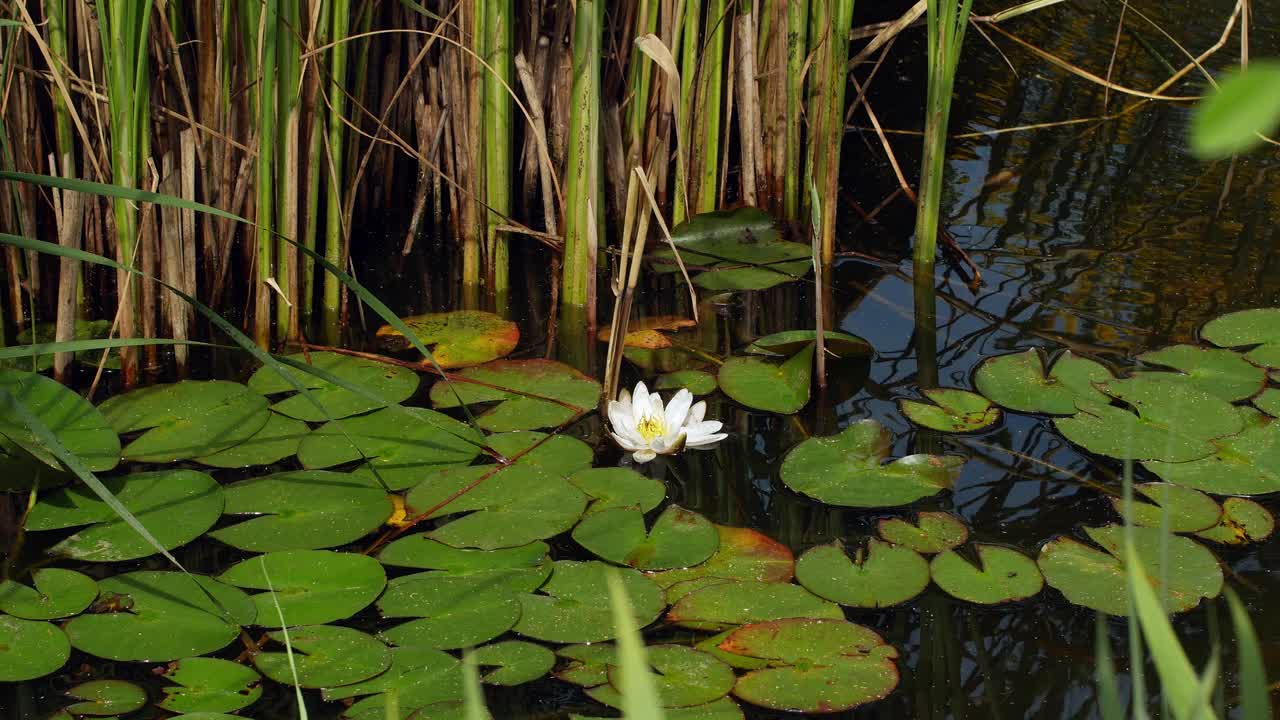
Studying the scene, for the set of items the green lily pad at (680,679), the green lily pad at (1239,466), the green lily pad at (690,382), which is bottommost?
the green lily pad at (680,679)

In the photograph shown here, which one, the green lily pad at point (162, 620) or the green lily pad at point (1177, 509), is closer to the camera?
the green lily pad at point (162, 620)

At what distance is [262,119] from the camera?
80.2 inches

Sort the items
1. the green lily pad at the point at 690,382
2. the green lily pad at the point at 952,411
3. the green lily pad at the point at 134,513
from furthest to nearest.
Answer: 1. the green lily pad at the point at 690,382
2. the green lily pad at the point at 952,411
3. the green lily pad at the point at 134,513

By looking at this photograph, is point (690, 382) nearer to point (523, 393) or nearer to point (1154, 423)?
point (523, 393)

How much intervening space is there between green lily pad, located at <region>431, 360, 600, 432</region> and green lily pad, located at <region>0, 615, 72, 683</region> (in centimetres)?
76

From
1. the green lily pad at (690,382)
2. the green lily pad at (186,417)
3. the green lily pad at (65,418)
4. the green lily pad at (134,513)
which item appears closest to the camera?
the green lily pad at (134,513)

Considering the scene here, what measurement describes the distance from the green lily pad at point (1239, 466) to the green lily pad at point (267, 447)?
1438 mm

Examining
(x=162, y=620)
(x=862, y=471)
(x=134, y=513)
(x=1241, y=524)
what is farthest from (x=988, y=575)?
(x=134, y=513)

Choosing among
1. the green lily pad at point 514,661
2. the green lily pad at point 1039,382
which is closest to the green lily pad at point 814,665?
the green lily pad at point 514,661

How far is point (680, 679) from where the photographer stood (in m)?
1.43

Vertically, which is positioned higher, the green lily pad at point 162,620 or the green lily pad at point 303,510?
the green lily pad at point 303,510

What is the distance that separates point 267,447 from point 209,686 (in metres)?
0.57

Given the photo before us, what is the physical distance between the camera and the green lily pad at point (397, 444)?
1.86m

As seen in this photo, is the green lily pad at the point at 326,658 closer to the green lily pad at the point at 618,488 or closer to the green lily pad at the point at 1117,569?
the green lily pad at the point at 618,488
